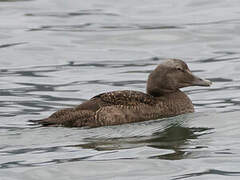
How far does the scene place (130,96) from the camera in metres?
13.6

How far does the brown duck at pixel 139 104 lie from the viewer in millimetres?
13289

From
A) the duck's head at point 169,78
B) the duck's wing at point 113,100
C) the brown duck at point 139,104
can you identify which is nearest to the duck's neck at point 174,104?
the brown duck at point 139,104

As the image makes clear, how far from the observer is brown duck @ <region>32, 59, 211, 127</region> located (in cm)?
1329

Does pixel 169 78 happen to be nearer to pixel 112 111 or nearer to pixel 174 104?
pixel 174 104

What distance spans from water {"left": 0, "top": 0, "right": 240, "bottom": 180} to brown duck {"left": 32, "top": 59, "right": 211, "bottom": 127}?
0.12 meters

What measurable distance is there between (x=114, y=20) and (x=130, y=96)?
34.1ft

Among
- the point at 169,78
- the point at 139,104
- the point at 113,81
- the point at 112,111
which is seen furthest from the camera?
the point at 113,81

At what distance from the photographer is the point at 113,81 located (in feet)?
57.3

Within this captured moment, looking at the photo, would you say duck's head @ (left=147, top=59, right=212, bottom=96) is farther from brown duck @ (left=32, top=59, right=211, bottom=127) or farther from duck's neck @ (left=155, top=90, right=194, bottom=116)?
duck's neck @ (left=155, top=90, right=194, bottom=116)

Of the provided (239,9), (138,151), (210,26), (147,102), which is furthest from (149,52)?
(138,151)

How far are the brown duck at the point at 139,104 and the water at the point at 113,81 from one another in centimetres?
12

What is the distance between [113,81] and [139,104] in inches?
152

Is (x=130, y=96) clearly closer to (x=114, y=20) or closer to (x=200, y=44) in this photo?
(x=200, y=44)

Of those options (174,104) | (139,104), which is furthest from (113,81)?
(139,104)
